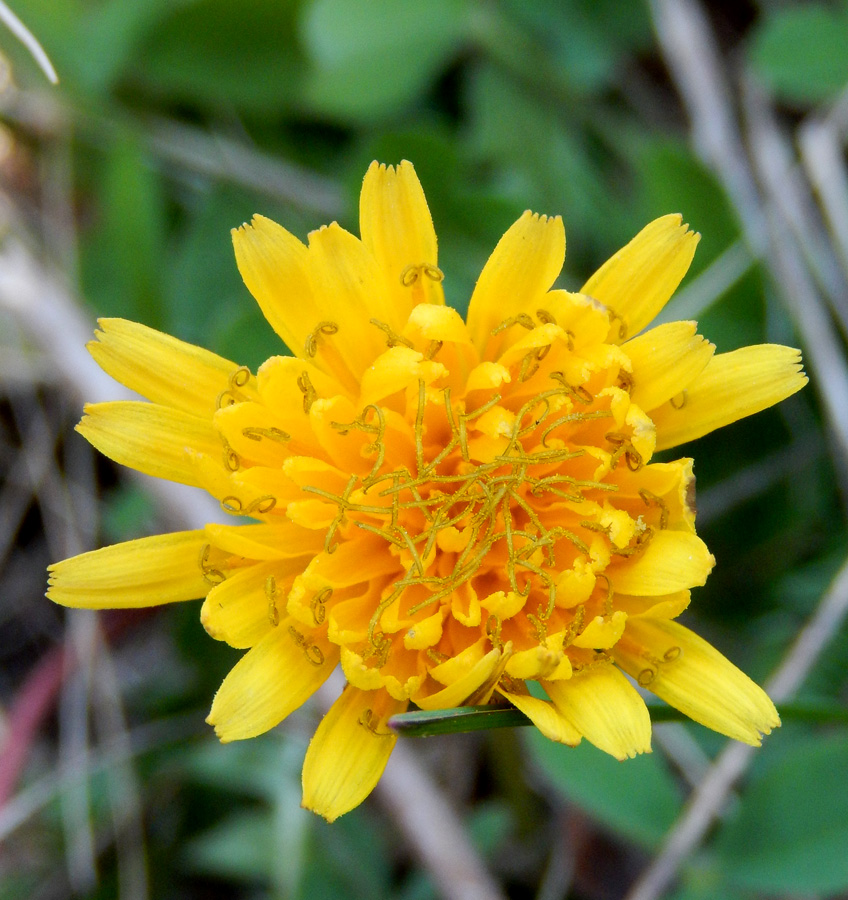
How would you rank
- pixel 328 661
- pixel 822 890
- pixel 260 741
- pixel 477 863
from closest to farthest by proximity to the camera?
pixel 328 661
pixel 822 890
pixel 477 863
pixel 260 741

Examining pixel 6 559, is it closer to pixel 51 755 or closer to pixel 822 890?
pixel 51 755

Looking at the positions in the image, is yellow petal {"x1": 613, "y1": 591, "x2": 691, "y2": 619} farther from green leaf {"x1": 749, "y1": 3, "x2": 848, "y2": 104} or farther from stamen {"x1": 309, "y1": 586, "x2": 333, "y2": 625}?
green leaf {"x1": 749, "y1": 3, "x2": 848, "y2": 104}

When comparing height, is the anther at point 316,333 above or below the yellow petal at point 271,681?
above

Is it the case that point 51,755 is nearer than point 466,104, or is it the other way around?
point 51,755

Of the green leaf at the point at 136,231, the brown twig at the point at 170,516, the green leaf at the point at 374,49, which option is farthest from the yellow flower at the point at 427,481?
the green leaf at the point at 374,49

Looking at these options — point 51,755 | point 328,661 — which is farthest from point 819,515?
point 51,755

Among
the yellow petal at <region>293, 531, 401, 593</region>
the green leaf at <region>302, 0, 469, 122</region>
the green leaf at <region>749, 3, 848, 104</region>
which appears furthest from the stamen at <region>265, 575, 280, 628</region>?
the green leaf at <region>749, 3, 848, 104</region>

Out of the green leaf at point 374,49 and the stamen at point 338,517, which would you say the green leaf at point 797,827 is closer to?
the stamen at point 338,517
